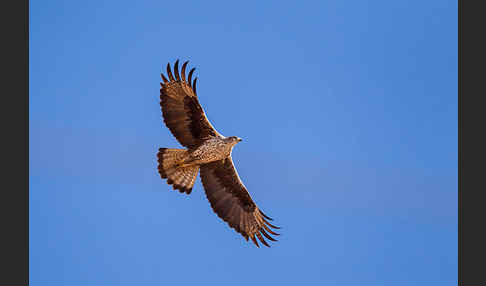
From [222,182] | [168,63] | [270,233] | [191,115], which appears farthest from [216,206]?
[168,63]

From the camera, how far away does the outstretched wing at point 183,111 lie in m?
10.9

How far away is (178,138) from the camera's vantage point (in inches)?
435

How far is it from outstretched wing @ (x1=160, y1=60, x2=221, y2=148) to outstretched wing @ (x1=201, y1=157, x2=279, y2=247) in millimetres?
858

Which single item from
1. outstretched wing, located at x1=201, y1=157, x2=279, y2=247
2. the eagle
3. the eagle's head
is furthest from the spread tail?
the eagle's head

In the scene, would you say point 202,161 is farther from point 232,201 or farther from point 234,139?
point 232,201

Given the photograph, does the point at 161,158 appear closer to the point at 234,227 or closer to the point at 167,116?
the point at 167,116

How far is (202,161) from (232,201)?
1.27m

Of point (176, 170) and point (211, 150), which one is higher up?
point (211, 150)

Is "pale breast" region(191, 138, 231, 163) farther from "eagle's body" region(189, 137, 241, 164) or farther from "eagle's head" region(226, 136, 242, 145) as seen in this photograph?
"eagle's head" region(226, 136, 242, 145)

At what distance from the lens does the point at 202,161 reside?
36.6 ft

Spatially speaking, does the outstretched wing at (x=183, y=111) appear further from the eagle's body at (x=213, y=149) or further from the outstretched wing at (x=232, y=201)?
the outstretched wing at (x=232, y=201)

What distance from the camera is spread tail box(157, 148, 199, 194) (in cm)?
1109

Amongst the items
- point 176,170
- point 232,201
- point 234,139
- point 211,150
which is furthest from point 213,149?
point 232,201

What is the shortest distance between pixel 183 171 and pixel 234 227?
1616mm
